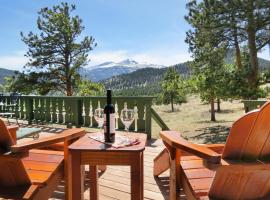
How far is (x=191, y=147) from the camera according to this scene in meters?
1.85

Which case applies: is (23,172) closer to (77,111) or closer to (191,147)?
(191,147)

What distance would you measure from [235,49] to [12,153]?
1273 centimetres

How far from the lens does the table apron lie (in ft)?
6.16

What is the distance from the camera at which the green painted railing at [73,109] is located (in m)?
5.61

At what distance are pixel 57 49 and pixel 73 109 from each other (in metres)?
15.3

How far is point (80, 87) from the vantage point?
2189 centimetres

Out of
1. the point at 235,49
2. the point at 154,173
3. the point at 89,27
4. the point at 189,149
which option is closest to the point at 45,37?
the point at 89,27

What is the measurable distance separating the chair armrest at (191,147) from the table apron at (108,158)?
0.94ft

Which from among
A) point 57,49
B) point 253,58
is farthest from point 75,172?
point 57,49

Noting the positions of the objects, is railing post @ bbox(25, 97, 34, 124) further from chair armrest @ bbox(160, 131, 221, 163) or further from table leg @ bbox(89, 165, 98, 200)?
chair armrest @ bbox(160, 131, 221, 163)

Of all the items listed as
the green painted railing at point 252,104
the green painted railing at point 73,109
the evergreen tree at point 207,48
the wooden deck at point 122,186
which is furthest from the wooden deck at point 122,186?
the evergreen tree at point 207,48

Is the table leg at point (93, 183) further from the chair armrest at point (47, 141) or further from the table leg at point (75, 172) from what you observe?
the table leg at point (75, 172)

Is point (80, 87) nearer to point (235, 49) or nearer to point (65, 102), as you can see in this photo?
point (235, 49)

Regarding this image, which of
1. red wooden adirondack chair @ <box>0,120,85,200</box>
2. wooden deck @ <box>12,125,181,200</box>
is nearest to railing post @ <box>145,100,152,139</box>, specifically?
wooden deck @ <box>12,125,181,200</box>
